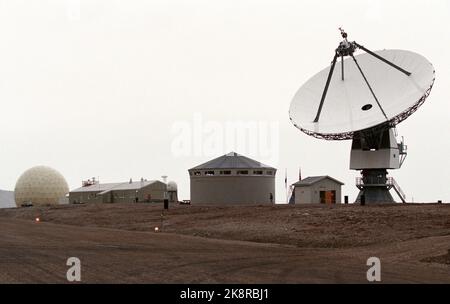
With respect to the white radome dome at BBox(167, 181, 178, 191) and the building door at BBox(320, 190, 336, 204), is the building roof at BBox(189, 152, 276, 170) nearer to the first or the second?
the building door at BBox(320, 190, 336, 204)

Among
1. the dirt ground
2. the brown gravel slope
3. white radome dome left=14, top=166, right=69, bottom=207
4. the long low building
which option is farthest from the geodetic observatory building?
white radome dome left=14, top=166, right=69, bottom=207

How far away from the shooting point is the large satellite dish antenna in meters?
54.2

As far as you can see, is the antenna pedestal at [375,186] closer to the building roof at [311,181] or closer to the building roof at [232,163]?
the building roof at [311,181]

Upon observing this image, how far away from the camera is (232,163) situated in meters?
74.5

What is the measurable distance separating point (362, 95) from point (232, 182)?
875 inches

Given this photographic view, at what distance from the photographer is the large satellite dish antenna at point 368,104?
54.2m

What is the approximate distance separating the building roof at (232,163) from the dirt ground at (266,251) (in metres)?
26.7

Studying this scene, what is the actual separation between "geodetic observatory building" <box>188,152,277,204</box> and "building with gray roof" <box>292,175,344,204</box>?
605cm

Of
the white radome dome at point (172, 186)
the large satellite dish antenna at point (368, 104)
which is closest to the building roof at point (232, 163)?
the large satellite dish antenna at point (368, 104)

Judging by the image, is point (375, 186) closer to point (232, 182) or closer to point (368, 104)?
point (368, 104)

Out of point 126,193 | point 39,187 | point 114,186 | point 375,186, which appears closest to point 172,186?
point 126,193
